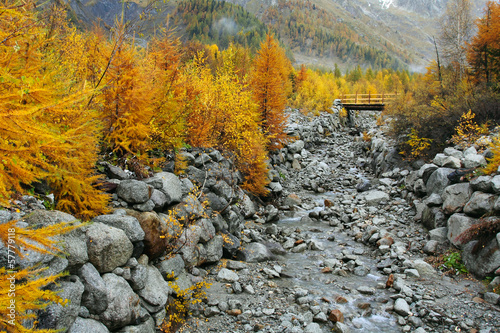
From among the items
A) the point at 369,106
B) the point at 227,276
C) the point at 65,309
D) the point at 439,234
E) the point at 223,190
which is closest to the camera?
the point at 65,309

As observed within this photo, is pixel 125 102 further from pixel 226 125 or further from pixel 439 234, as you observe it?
pixel 439 234

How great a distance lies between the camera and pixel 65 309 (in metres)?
4.06

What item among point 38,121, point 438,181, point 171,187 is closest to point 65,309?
point 38,121

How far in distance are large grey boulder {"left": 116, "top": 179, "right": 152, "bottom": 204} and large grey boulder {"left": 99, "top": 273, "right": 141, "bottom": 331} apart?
194cm

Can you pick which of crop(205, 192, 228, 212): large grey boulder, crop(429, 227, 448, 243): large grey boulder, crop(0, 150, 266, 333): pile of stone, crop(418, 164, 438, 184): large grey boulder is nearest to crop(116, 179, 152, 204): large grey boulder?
crop(0, 150, 266, 333): pile of stone

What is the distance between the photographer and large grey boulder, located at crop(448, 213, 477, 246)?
872 cm

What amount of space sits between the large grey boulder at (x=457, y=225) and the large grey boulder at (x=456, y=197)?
1.71ft

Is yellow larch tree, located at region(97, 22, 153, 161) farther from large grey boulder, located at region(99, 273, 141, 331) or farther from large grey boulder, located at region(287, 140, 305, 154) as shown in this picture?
large grey boulder, located at region(287, 140, 305, 154)

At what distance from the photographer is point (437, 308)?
21.9 feet

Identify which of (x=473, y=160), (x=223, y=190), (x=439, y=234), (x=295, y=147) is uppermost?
(x=473, y=160)

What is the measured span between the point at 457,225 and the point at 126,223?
9.34 metres

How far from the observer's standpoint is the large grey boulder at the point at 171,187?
7.80 metres

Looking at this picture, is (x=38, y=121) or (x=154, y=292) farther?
(x=154, y=292)

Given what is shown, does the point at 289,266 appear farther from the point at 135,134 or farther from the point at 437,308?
the point at 135,134
